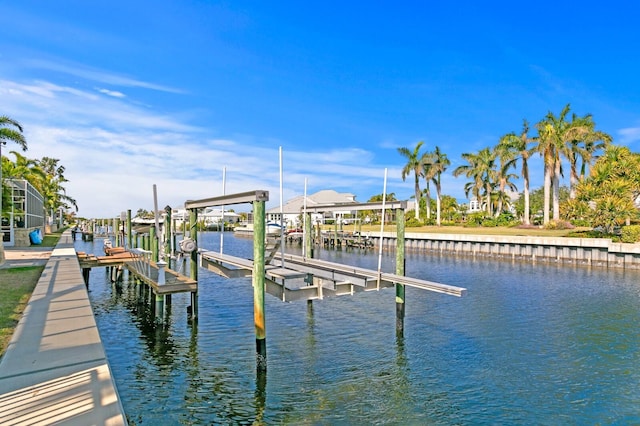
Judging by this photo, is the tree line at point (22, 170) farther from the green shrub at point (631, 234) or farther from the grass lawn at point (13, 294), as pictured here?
the green shrub at point (631, 234)

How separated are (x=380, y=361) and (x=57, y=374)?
6.64 metres

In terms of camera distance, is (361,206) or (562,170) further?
(562,170)

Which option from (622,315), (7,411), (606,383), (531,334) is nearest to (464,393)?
(606,383)

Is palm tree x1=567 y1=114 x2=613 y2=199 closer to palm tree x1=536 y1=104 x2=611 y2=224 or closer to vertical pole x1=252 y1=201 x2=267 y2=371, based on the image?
palm tree x1=536 y1=104 x2=611 y2=224

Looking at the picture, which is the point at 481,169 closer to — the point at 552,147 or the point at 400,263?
the point at 552,147

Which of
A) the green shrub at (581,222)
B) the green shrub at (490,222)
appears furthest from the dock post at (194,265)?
the green shrub at (490,222)

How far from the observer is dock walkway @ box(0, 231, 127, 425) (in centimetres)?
515

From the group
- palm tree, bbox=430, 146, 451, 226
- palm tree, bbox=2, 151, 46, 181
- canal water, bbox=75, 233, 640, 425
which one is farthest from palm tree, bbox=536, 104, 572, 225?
palm tree, bbox=2, 151, 46, 181

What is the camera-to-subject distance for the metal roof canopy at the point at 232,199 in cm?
926

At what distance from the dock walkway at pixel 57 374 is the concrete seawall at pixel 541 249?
102 ft

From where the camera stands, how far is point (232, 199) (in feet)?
35.8

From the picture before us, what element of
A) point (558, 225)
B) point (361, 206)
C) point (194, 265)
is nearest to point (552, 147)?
point (558, 225)

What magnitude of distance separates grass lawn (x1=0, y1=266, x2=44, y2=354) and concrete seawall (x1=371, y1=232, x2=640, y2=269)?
31674mm

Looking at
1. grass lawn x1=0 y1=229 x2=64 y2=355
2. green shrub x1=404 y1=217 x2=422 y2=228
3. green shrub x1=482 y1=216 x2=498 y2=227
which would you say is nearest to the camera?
grass lawn x1=0 y1=229 x2=64 y2=355
